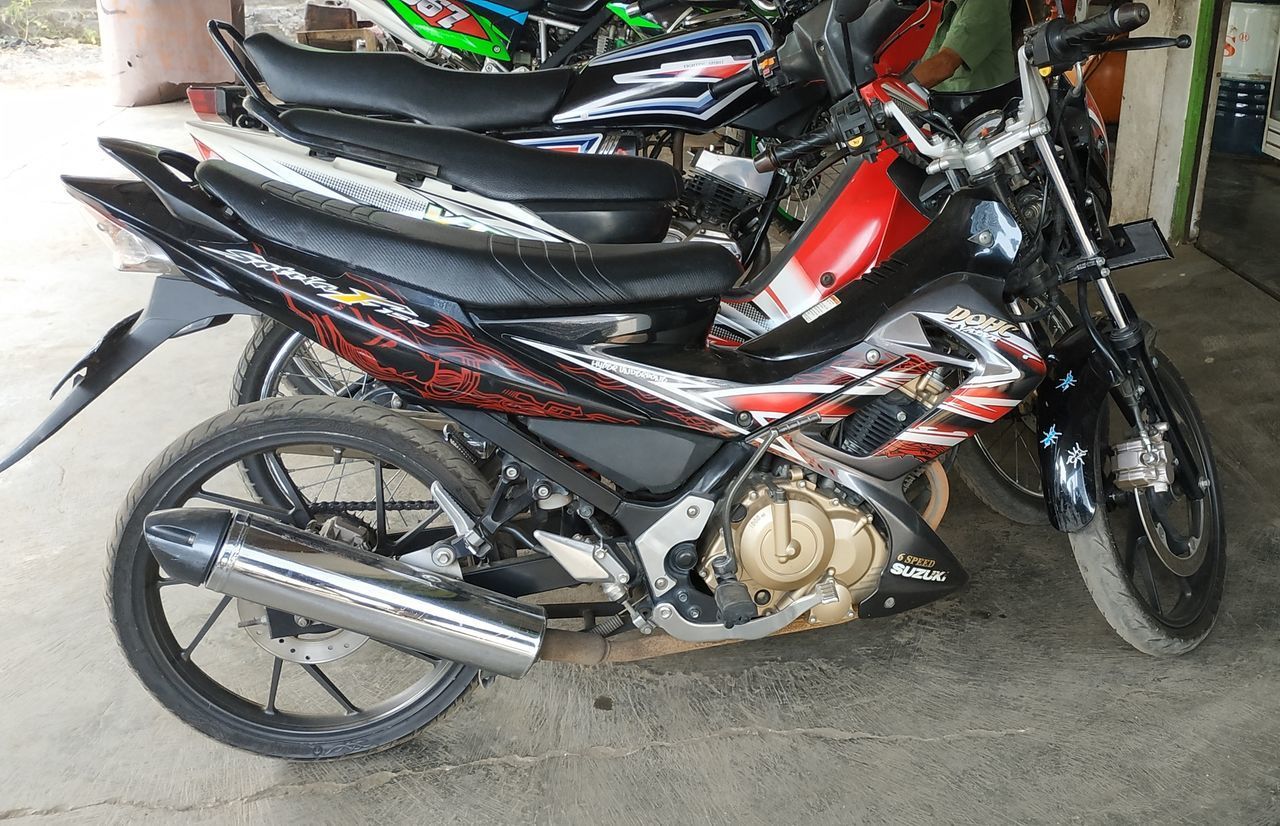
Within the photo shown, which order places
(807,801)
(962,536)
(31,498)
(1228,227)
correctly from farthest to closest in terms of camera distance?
(1228,227) < (31,498) < (962,536) < (807,801)

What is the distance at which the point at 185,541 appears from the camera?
1754mm

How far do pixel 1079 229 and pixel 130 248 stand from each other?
164 cm

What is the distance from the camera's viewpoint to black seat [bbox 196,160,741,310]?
178 centimetres

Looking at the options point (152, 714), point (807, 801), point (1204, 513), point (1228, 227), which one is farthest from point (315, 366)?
point (1228, 227)

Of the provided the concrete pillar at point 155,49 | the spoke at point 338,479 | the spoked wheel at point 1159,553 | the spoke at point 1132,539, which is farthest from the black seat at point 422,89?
the concrete pillar at point 155,49

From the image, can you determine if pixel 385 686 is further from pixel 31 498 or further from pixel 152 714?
pixel 31 498

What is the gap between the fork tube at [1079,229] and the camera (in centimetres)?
194

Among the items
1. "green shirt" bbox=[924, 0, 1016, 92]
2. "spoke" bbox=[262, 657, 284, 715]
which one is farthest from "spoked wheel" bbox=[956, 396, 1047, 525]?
"spoke" bbox=[262, 657, 284, 715]

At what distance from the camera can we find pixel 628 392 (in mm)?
1861

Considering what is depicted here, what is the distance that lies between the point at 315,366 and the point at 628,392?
1.42 m

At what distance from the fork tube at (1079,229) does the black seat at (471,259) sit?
609 millimetres

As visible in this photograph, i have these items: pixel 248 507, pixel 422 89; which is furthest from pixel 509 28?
pixel 248 507

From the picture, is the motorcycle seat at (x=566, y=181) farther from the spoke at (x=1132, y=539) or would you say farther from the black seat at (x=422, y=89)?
the spoke at (x=1132, y=539)

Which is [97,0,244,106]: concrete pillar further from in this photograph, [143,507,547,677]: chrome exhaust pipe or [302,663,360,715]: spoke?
[143,507,547,677]: chrome exhaust pipe
